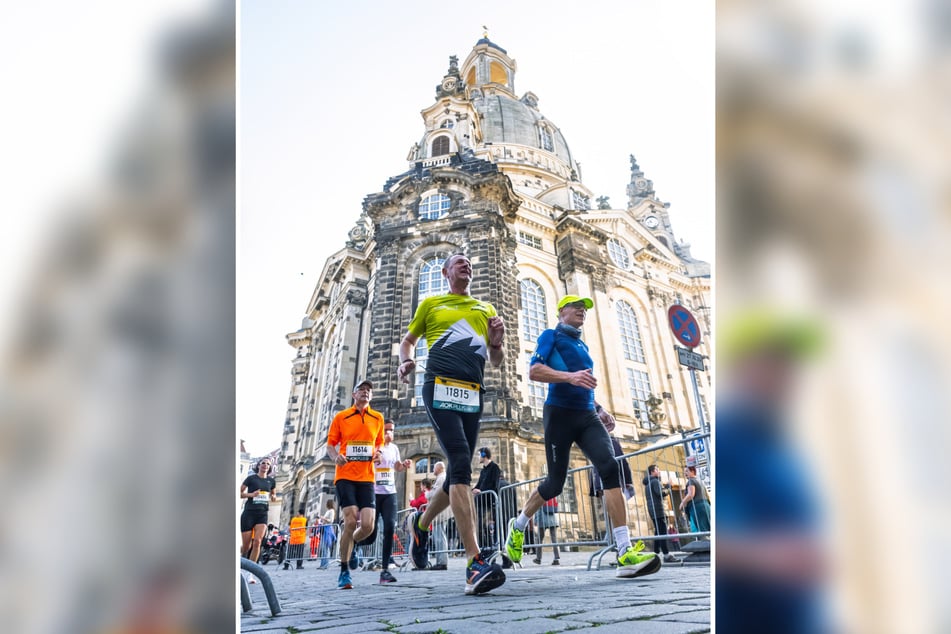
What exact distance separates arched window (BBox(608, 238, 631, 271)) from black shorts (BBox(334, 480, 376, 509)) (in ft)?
76.9

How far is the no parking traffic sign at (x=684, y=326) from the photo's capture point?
4.73 metres

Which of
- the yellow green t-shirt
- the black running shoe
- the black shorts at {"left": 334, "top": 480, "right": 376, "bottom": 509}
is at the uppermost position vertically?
Result: the yellow green t-shirt

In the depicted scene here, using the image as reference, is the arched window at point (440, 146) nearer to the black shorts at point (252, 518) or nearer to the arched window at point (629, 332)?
the arched window at point (629, 332)

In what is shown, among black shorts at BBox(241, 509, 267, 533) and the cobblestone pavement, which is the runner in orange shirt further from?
black shorts at BBox(241, 509, 267, 533)

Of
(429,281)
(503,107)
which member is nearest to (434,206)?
(429,281)

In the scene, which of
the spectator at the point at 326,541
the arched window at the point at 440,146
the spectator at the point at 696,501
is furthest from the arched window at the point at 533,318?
the spectator at the point at 696,501

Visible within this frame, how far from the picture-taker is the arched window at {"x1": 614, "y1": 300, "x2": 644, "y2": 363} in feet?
82.8

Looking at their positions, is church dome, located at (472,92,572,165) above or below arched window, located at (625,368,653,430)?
above

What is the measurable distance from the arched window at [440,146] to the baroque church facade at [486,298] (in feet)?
0.23

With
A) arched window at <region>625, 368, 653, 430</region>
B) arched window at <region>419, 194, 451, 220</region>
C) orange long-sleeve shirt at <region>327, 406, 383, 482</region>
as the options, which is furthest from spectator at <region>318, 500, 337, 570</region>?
arched window at <region>625, 368, 653, 430</region>
